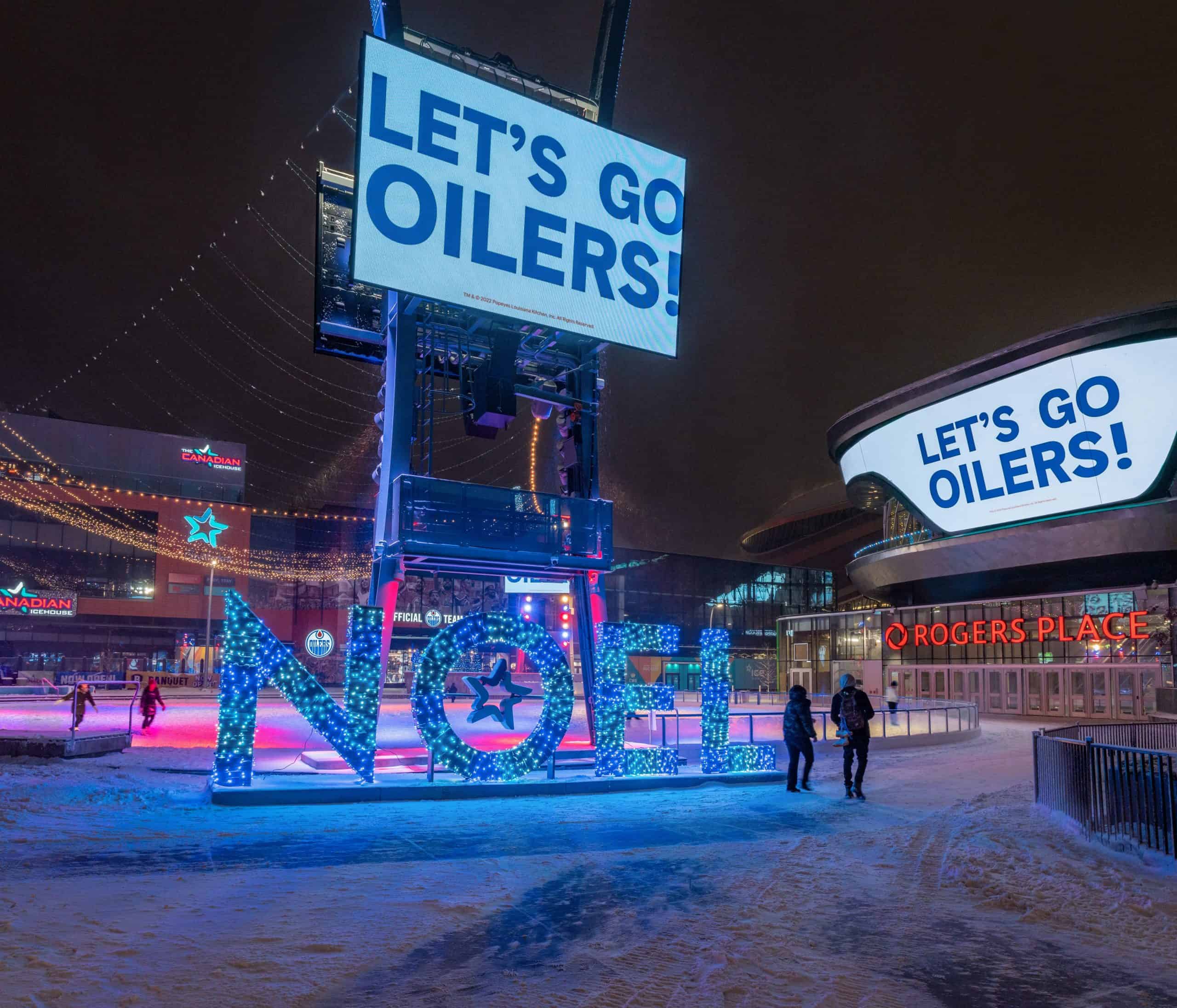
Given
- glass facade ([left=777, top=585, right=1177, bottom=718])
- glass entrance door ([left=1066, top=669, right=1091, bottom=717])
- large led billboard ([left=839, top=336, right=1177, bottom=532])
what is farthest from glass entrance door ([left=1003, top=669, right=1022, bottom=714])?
large led billboard ([left=839, top=336, right=1177, bottom=532])

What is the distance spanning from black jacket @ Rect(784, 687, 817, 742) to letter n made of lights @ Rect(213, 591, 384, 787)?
22.1ft

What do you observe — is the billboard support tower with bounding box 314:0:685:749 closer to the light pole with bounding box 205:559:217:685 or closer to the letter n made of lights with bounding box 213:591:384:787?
the letter n made of lights with bounding box 213:591:384:787

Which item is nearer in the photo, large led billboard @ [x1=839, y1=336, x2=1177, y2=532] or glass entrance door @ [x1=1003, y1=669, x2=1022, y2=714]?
large led billboard @ [x1=839, y1=336, x2=1177, y2=532]

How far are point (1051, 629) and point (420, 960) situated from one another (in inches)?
1637

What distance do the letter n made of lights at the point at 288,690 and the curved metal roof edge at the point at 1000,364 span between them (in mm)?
37727

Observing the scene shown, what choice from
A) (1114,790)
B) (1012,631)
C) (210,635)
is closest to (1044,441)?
(1012,631)

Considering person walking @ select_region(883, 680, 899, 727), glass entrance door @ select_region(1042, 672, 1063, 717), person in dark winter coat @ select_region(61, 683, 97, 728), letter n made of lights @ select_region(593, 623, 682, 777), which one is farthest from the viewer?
glass entrance door @ select_region(1042, 672, 1063, 717)

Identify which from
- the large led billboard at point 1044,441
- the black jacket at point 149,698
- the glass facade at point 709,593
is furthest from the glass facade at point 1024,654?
the black jacket at point 149,698

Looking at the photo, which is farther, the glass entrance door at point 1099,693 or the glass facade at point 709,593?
the glass facade at point 709,593

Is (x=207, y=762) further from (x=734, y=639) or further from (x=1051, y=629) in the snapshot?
(x=734, y=639)

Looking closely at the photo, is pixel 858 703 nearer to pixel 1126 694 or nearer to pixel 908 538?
pixel 1126 694

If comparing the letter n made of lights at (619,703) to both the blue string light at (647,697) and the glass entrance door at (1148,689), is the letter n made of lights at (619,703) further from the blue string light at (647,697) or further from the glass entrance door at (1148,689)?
the glass entrance door at (1148,689)

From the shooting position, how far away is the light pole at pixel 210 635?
52906 millimetres

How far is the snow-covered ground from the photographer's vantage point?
547 centimetres
